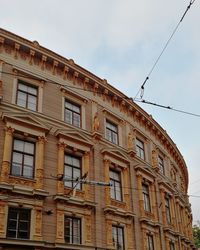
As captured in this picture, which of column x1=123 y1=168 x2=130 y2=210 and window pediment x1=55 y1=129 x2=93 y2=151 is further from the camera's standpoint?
column x1=123 y1=168 x2=130 y2=210

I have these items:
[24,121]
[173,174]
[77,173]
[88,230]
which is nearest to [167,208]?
[173,174]

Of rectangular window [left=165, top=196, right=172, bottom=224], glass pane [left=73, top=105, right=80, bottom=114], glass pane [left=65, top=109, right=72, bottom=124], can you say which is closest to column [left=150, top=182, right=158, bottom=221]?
rectangular window [left=165, top=196, right=172, bottom=224]

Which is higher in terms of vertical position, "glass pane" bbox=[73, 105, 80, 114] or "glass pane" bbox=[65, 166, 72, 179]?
"glass pane" bbox=[73, 105, 80, 114]

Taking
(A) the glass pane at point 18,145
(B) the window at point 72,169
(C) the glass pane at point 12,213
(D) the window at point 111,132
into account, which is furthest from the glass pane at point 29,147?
(D) the window at point 111,132

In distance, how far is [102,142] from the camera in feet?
77.4

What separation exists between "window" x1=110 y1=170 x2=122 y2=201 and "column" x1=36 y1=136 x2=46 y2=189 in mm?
5849

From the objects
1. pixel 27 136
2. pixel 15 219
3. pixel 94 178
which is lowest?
pixel 15 219

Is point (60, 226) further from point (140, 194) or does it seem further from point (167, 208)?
point (167, 208)

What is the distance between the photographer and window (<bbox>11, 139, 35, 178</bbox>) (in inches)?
720

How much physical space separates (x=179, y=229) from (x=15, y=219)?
18.6 m

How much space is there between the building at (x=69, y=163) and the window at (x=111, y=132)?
85 millimetres

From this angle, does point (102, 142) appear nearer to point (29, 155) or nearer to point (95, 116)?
point (95, 116)

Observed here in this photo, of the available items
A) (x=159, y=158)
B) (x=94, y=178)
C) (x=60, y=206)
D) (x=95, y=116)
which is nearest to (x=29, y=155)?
(x=60, y=206)

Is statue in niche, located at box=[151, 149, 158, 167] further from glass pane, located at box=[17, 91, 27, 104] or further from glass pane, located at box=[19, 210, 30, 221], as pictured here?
glass pane, located at box=[19, 210, 30, 221]
